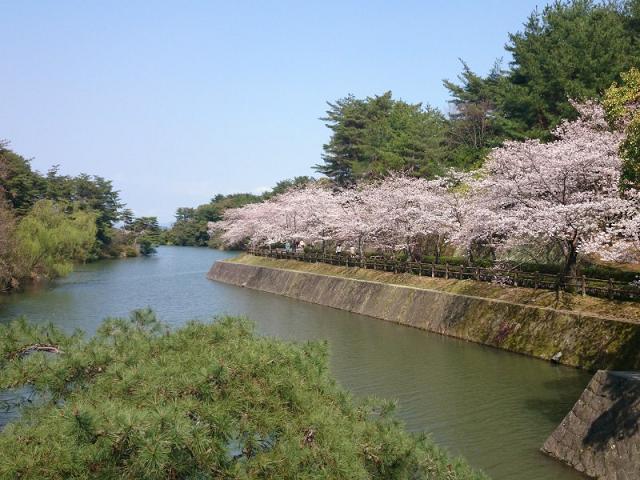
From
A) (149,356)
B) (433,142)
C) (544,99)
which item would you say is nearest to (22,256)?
(433,142)

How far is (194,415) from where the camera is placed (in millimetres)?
4738

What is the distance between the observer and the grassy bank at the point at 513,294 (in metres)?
19.0

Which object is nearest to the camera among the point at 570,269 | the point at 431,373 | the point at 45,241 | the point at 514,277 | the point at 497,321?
the point at 431,373

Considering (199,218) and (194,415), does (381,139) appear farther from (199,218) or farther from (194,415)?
(199,218)

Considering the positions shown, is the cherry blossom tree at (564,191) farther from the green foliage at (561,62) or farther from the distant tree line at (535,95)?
the green foliage at (561,62)

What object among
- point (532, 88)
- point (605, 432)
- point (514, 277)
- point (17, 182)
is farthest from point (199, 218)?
point (605, 432)

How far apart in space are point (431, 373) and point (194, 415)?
1495 cm

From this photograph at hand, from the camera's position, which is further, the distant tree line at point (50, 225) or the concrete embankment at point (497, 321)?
the distant tree line at point (50, 225)

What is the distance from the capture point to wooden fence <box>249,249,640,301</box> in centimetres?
1992

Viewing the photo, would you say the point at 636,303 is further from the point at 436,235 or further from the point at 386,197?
the point at 386,197

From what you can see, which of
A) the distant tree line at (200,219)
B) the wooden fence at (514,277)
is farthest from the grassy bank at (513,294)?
the distant tree line at (200,219)

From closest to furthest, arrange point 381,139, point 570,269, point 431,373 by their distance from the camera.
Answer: point 431,373
point 570,269
point 381,139

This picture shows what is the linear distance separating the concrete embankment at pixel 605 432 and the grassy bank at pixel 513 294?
7088mm

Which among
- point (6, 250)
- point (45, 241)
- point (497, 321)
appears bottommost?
point (497, 321)
